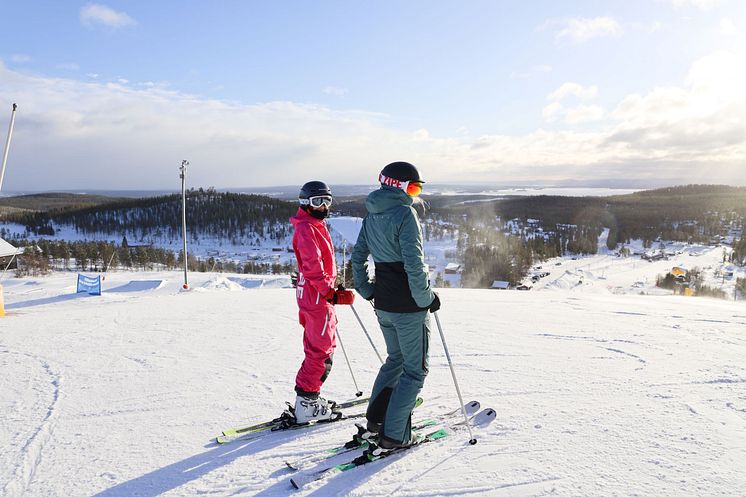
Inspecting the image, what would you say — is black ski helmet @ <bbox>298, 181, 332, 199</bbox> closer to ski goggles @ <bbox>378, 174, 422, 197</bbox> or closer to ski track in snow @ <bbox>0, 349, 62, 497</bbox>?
ski goggles @ <bbox>378, 174, 422, 197</bbox>

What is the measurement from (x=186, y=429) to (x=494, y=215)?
15647 centimetres

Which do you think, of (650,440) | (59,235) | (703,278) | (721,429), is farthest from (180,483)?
(59,235)

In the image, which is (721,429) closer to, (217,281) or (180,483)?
(180,483)

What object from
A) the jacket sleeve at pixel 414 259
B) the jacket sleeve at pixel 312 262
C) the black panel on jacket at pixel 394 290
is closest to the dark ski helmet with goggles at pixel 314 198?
the jacket sleeve at pixel 312 262

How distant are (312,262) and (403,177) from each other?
0.95 metres

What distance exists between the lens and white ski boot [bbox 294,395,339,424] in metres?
3.42

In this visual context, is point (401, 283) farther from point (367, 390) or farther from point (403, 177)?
point (367, 390)

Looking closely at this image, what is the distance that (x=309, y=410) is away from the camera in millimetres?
3434

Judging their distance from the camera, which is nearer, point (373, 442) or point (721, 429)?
point (373, 442)

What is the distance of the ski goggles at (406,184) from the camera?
9.16 feet

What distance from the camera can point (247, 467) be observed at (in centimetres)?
287

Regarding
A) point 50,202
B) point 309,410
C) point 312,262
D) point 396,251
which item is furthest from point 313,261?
point 50,202

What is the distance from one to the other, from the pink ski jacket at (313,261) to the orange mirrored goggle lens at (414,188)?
30.4 inches

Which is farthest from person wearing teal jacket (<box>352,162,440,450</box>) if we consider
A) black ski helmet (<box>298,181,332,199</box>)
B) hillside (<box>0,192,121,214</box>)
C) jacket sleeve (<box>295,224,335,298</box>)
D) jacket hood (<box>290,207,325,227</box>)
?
hillside (<box>0,192,121,214</box>)
